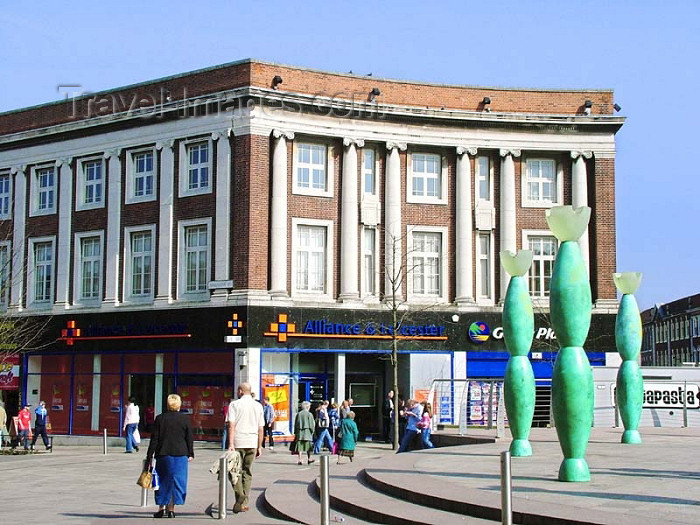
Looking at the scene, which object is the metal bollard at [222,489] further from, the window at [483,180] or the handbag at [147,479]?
the window at [483,180]

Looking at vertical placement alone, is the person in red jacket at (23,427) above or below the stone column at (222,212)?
below

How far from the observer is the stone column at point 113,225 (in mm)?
39906

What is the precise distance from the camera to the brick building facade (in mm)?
37094

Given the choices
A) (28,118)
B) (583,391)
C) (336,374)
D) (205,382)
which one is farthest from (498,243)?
(583,391)

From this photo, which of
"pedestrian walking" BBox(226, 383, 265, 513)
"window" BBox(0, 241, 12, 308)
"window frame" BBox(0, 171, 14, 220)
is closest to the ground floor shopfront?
"window" BBox(0, 241, 12, 308)

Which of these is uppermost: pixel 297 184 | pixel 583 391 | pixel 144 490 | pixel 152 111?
pixel 152 111

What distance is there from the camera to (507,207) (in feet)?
132

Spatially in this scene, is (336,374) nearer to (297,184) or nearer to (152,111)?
(297,184)

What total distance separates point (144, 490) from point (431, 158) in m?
25.9

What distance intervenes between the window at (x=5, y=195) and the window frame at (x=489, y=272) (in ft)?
65.2

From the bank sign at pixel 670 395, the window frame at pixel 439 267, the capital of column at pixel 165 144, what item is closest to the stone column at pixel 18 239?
the capital of column at pixel 165 144

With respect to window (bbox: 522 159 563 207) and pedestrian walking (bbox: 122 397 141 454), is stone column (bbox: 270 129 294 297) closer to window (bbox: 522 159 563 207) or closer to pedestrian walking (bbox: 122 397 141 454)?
pedestrian walking (bbox: 122 397 141 454)

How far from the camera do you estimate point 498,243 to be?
40375mm

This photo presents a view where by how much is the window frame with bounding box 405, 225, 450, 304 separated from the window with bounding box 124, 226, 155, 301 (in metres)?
9.82
